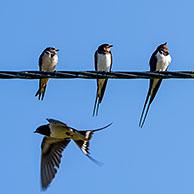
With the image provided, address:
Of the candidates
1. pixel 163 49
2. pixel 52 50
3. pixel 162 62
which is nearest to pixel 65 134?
pixel 162 62

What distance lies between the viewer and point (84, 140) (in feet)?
20.0

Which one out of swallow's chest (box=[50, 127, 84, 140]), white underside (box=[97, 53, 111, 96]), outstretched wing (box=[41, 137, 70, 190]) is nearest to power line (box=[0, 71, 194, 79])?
swallow's chest (box=[50, 127, 84, 140])

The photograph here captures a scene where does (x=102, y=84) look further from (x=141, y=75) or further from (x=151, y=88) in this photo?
(x=141, y=75)

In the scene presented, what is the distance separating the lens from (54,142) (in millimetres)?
6707

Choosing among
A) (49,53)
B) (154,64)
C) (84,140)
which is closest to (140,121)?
(84,140)

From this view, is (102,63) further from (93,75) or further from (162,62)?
(93,75)

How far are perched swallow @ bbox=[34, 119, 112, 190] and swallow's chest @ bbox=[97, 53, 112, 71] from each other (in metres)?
1.23

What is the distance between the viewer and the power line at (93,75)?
13.2ft

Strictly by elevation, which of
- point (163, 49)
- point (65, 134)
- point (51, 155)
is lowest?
point (51, 155)

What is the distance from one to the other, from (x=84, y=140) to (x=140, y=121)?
506 mm

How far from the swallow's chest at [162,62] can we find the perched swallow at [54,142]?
1.19m

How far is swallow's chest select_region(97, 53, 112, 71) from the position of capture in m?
7.77

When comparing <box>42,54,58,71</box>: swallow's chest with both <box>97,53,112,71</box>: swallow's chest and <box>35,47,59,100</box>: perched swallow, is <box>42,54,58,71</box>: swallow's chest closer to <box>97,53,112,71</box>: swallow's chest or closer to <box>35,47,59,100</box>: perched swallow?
<box>35,47,59,100</box>: perched swallow

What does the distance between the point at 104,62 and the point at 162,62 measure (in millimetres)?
707
